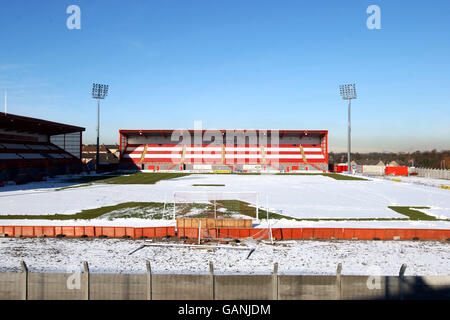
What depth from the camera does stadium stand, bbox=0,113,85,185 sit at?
39.7 meters

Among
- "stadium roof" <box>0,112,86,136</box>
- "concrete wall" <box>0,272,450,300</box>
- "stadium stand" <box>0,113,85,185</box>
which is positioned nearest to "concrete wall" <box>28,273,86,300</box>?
"concrete wall" <box>0,272,450,300</box>

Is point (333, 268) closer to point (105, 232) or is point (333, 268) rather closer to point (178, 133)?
point (105, 232)

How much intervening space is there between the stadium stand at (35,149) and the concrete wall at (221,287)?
35.8 m

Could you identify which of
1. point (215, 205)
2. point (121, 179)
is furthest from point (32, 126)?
point (215, 205)

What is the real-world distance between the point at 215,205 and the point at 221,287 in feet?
34.7

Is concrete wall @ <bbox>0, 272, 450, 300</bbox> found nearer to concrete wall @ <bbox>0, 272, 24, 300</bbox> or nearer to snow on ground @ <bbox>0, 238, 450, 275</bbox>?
concrete wall @ <bbox>0, 272, 24, 300</bbox>

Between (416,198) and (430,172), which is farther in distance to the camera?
(430,172)

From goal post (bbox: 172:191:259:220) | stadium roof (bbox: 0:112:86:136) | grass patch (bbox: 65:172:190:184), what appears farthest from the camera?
stadium roof (bbox: 0:112:86:136)

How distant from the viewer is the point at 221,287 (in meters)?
6.62

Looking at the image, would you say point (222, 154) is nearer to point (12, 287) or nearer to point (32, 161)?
point (32, 161)

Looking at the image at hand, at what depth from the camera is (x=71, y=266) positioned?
32.1 ft

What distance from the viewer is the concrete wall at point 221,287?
21.4 ft

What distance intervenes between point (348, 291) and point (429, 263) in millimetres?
5977
